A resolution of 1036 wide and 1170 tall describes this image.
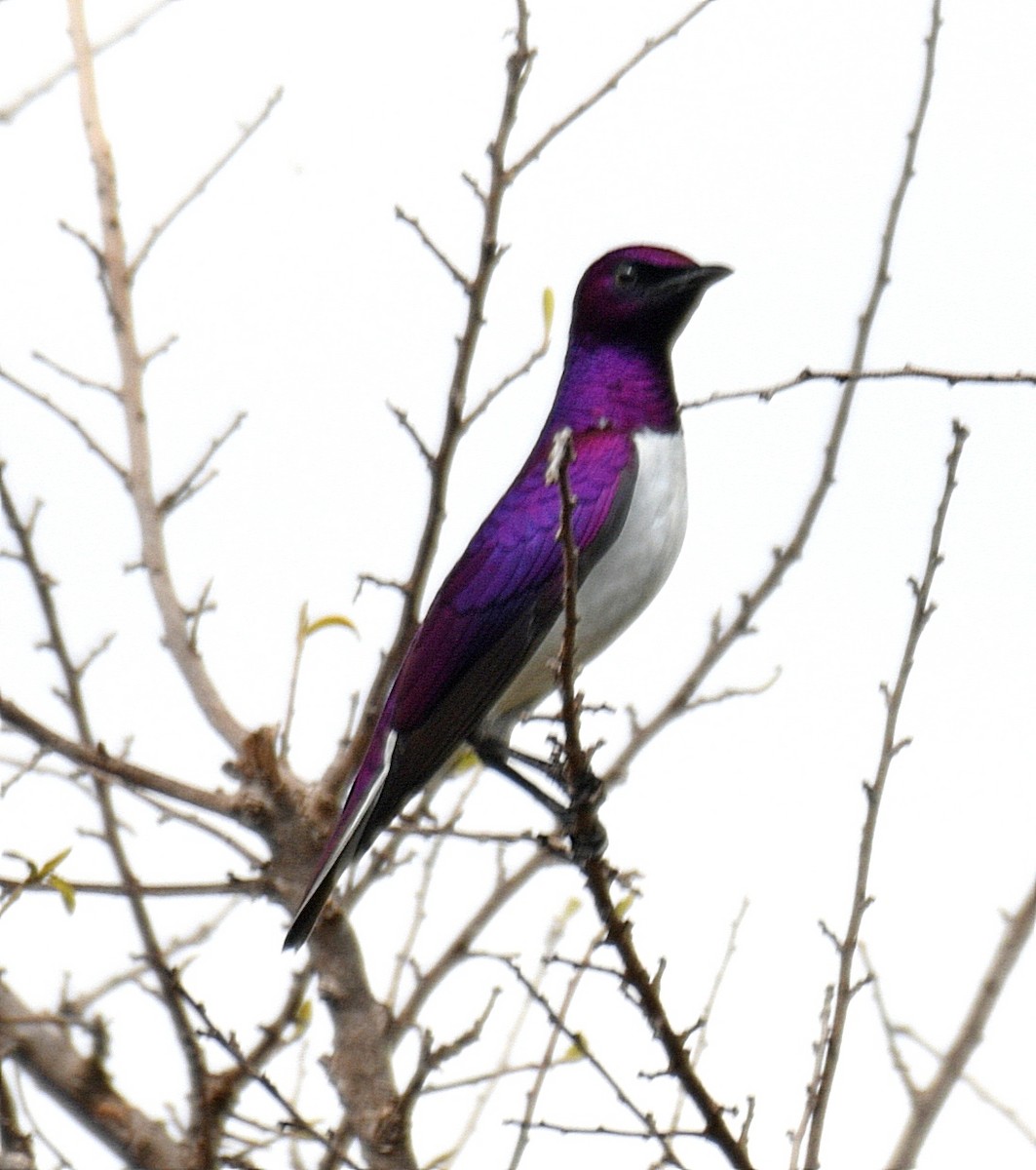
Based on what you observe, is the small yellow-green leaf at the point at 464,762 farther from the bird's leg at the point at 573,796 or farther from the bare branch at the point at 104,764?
the bare branch at the point at 104,764

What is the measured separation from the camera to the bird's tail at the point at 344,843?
13.9ft

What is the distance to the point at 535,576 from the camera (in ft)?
16.3

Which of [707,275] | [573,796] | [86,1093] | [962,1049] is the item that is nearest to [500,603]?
[573,796]

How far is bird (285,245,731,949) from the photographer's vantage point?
4781mm

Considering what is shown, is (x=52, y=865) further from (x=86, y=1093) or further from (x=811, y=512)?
(x=811, y=512)

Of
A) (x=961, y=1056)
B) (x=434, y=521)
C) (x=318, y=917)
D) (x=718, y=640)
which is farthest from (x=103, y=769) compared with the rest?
(x=961, y=1056)

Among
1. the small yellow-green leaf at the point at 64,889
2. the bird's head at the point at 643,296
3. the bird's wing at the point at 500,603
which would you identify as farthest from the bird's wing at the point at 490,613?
the small yellow-green leaf at the point at 64,889

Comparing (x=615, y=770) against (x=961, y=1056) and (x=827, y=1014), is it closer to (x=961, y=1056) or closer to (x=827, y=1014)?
(x=827, y=1014)

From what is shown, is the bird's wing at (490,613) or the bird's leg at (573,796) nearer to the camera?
the bird's leg at (573,796)

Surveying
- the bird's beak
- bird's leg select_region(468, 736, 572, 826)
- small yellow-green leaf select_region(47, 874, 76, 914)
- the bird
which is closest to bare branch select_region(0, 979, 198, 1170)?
small yellow-green leaf select_region(47, 874, 76, 914)

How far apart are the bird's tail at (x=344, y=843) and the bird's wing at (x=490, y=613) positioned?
11 millimetres

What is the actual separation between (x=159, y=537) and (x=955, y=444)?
2.32 metres

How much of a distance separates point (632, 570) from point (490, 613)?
41cm

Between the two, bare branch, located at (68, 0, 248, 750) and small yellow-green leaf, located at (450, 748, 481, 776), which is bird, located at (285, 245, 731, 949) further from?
bare branch, located at (68, 0, 248, 750)
